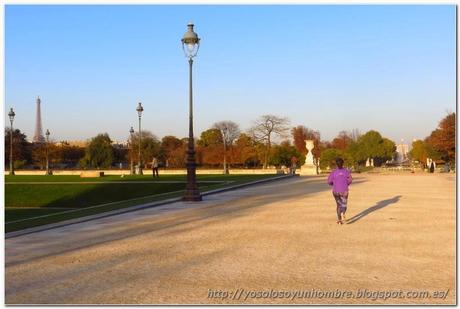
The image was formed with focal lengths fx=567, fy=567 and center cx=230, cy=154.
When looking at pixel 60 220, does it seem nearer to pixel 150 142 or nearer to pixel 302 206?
pixel 302 206

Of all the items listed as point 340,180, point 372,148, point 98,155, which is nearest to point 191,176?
point 340,180

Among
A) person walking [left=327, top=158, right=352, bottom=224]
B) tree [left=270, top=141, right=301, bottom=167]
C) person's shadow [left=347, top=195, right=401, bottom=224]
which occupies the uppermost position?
tree [left=270, top=141, right=301, bottom=167]

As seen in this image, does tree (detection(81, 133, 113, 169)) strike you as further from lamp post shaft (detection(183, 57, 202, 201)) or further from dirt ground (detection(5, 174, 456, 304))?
dirt ground (detection(5, 174, 456, 304))

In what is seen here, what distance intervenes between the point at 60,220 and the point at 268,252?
659 cm

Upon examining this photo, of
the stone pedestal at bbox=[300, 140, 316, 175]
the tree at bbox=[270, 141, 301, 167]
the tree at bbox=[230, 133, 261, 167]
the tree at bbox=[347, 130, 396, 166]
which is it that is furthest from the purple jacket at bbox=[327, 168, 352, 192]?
the tree at bbox=[347, 130, 396, 166]

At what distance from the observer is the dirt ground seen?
6.43 meters

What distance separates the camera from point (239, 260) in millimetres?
8523

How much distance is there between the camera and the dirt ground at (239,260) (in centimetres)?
643

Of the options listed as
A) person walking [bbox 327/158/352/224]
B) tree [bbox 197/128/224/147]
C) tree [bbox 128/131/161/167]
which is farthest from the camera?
tree [bbox 197/128/224/147]

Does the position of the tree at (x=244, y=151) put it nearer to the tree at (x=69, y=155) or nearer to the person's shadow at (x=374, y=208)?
the tree at (x=69, y=155)

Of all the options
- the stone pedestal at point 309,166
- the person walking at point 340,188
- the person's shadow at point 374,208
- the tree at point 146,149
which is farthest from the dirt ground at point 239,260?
the tree at point 146,149

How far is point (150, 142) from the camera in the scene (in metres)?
88.5

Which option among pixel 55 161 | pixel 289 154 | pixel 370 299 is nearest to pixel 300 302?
pixel 370 299

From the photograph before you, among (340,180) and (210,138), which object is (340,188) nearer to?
(340,180)
